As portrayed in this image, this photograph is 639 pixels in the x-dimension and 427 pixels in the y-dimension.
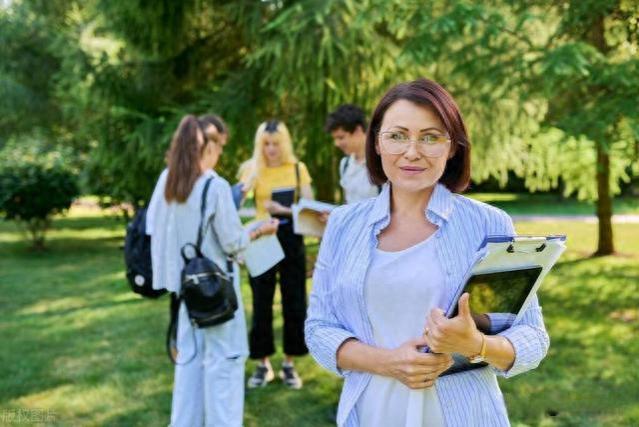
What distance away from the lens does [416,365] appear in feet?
5.32

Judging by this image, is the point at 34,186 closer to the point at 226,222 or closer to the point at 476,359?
the point at 226,222

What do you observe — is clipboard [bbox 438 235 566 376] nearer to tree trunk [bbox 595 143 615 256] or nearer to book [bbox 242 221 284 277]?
book [bbox 242 221 284 277]

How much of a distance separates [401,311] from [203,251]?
248 cm

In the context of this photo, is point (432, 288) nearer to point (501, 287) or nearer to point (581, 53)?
point (501, 287)

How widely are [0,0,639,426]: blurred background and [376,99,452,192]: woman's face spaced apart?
3169 mm

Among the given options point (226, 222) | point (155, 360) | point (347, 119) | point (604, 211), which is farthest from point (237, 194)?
point (604, 211)

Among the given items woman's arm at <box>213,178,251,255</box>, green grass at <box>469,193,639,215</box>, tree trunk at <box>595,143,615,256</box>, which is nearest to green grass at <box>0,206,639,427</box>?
tree trunk at <box>595,143,615,256</box>

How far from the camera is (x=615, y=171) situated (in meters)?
11.7

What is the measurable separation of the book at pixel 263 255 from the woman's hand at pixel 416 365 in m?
3.17

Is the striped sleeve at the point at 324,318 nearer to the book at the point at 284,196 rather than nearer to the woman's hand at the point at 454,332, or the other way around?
the woman's hand at the point at 454,332

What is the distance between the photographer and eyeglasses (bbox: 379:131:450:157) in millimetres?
1729

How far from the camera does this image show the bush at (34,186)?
44.5ft

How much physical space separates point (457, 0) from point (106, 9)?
7368 mm

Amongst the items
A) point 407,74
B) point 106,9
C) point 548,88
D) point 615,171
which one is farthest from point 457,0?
point 106,9
